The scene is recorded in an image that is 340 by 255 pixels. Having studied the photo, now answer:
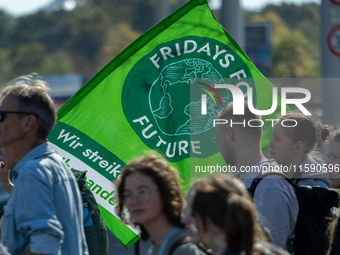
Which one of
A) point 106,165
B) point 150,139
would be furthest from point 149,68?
point 106,165

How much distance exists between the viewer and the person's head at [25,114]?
2.38 m

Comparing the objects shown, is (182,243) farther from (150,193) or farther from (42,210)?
(42,210)

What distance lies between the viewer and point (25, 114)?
2381 millimetres

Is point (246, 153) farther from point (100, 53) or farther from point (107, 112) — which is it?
point (100, 53)

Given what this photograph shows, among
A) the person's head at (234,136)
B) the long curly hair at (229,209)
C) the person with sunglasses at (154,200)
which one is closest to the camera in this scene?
the long curly hair at (229,209)

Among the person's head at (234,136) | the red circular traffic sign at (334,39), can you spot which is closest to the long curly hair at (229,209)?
the person's head at (234,136)

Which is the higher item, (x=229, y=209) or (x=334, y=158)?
(x=334, y=158)

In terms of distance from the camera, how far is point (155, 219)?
85.7 inches

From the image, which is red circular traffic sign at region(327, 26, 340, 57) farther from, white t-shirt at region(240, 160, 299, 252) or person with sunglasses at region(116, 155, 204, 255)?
person with sunglasses at region(116, 155, 204, 255)

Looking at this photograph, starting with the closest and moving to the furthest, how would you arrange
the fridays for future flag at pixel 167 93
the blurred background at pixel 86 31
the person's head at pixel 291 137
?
the person's head at pixel 291 137
the fridays for future flag at pixel 167 93
the blurred background at pixel 86 31

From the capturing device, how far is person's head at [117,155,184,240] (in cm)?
218

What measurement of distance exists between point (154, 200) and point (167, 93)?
5.10ft

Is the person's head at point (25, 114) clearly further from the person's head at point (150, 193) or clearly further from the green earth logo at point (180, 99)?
the green earth logo at point (180, 99)

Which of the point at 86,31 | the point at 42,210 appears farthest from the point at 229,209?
the point at 86,31
